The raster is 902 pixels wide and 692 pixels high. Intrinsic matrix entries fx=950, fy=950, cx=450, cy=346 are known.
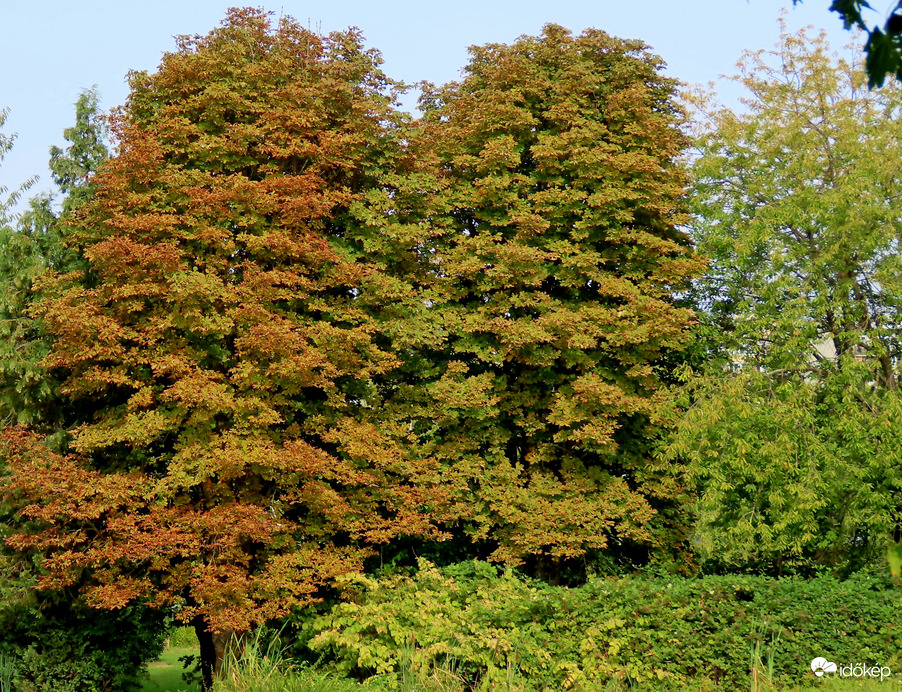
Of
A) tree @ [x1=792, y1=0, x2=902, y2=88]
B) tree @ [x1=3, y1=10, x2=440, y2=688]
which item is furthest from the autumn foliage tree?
tree @ [x1=792, y1=0, x2=902, y2=88]

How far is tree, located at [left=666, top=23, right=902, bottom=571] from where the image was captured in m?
15.9

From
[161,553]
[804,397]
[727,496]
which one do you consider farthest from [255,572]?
[804,397]

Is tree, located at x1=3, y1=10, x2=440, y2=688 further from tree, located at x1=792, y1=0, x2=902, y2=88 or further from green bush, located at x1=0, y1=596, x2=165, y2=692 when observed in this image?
tree, located at x1=792, y1=0, x2=902, y2=88

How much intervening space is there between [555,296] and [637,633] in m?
8.20

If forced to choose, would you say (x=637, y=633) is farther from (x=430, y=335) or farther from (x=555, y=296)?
(x=555, y=296)

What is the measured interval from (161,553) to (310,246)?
5.63 meters

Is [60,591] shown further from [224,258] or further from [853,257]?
[853,257]

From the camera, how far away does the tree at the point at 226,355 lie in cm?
1508

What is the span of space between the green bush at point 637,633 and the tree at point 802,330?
8.29 ft

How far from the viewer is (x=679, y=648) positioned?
516 inches

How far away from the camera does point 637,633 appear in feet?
43.2

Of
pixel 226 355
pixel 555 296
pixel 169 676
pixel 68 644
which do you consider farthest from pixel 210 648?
pixel 169 676

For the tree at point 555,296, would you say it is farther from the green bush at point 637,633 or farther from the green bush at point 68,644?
the green bush at point 68,644

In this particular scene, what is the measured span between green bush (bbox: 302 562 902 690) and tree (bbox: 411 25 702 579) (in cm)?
332
